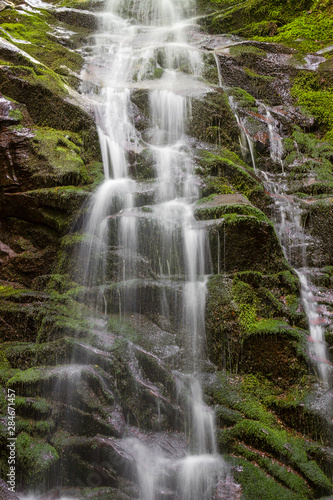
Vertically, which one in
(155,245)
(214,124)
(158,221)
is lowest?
(155,245)

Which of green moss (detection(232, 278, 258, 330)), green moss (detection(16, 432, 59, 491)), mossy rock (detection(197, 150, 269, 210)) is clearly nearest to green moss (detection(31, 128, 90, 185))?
mossy rock (detection(197, 150, 269, 210))

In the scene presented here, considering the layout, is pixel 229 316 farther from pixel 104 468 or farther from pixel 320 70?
pixel 320 70

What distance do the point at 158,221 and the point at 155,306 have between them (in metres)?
1.81

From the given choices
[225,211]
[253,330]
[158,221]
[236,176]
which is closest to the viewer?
[253,330]

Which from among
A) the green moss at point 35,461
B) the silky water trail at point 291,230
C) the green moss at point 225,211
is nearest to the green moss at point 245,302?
the silky water trail at point 291,230

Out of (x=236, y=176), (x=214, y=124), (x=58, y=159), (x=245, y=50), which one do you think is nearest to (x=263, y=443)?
(x=236, y=176)

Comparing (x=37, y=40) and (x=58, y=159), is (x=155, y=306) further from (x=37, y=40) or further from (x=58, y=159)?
(x=37, y=40)

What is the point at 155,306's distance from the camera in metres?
5.96

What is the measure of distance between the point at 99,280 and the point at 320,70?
39.3ft

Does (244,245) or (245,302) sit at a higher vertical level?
(244,245)

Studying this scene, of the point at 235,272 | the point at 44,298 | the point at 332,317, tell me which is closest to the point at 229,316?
the point at 235,272

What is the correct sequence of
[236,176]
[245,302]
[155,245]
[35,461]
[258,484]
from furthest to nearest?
1. [236,176]
2. [155,245]
3. [245,302]
4. [35,461]
5. [258,484]

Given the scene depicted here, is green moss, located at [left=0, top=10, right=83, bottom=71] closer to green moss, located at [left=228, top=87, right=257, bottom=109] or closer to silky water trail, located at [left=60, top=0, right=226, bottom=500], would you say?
silky water trail, located at [left=60, top=0, right=226, bottom=500]

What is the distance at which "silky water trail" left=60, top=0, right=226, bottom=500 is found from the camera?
4359 millimetres
